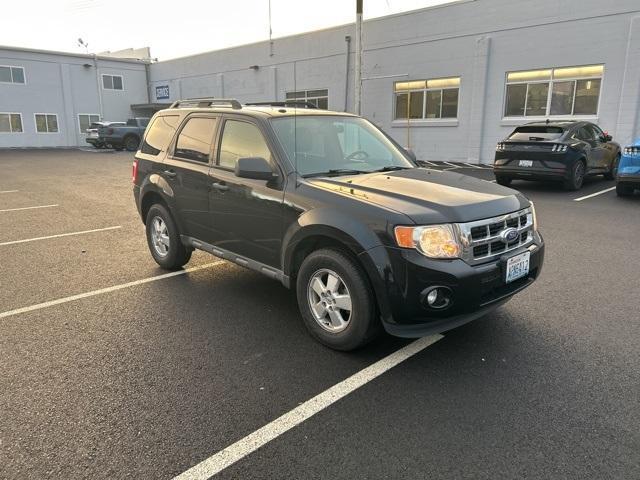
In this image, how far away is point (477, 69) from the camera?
1836cm

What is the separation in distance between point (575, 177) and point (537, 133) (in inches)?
53.9

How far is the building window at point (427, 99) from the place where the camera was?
1961 cm

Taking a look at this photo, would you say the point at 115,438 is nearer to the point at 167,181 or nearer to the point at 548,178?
the point at 167,181

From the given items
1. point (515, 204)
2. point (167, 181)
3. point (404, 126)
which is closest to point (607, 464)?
point (515, 204)

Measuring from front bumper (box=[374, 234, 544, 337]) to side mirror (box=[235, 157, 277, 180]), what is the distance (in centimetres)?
130

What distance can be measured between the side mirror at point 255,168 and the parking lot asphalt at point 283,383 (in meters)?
1.27

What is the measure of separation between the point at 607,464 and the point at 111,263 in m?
5.45

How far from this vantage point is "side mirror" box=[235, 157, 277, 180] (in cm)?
394

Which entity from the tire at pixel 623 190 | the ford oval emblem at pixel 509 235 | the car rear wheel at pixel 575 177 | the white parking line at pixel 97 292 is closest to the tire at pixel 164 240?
the white parking line at pixel 97 292

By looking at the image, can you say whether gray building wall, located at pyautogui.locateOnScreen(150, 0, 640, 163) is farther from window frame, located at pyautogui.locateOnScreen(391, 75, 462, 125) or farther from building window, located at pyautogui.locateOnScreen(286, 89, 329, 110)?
building window, located at pyautogui.locateOnScreen(286, 89, 329, 110)

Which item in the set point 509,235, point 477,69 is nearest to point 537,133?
point 477,69

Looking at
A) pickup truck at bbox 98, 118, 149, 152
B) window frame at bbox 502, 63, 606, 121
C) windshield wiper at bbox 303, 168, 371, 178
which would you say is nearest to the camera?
windshield wiper at bbox 303, 168, 371, 178

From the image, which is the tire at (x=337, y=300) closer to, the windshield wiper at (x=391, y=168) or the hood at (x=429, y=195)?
the hood at (x=429, y=195)

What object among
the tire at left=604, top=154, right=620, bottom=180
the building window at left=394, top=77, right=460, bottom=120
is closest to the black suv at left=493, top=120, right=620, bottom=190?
the tire at left=604, top=154, right=620, bottom=180
